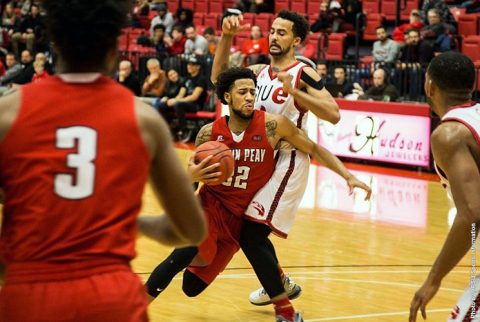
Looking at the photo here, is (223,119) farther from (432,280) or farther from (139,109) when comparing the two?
(139,109)

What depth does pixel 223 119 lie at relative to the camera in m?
6.31

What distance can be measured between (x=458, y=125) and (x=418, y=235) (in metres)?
6.06

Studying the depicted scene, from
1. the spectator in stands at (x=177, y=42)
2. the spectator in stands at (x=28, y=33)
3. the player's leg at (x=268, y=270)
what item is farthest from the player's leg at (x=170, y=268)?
the spectator in stands at (x=28, y=33)

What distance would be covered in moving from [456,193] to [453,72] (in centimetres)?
55

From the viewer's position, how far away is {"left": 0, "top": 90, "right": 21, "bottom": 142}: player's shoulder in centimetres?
259

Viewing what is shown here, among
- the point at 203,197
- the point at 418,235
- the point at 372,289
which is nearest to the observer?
the point at 203,197

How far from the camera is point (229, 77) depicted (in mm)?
6238

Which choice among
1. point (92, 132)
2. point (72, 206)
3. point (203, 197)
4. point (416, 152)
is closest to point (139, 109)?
point (92, 132)

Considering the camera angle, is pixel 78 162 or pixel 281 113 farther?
pixel 281 113

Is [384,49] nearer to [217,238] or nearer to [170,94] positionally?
[170,94]

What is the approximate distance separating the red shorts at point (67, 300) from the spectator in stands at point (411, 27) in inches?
571

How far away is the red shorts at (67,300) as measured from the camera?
257 centimetres

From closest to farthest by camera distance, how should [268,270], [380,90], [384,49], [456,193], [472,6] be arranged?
1. [456,193]
2. [268,270]
3. [380,90]
4. [384,49]
5. [472,6]

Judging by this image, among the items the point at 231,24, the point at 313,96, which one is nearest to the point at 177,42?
the point at 231,24
